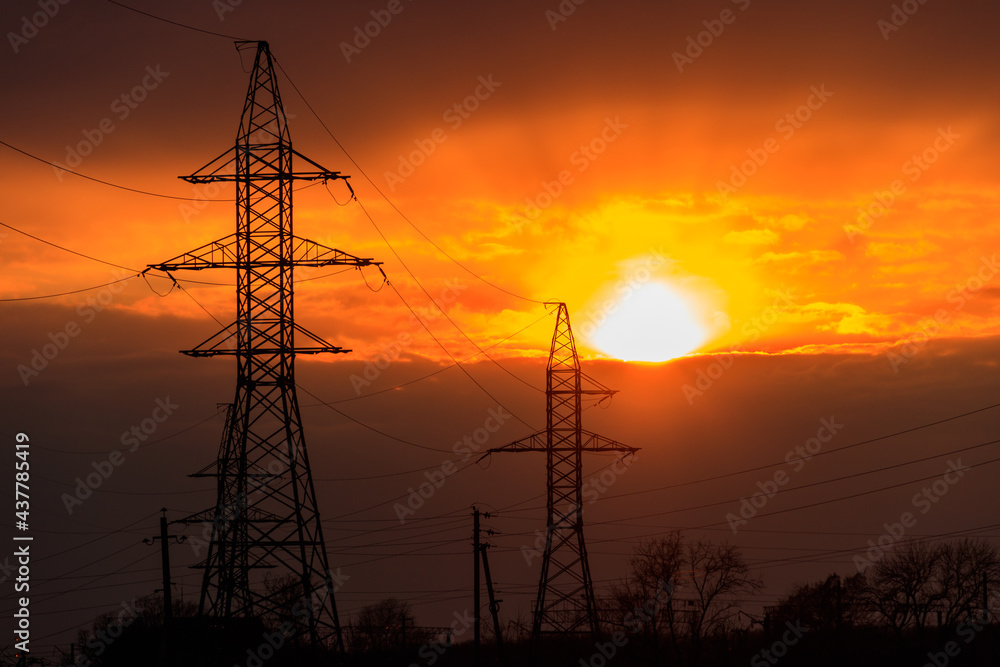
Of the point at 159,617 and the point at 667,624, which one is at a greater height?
the point at 159,617

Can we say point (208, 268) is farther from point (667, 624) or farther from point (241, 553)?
point (667, 624)

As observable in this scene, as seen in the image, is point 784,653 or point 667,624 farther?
point 784,653

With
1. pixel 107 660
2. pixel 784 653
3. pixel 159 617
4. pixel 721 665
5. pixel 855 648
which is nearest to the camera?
pixel 107 660

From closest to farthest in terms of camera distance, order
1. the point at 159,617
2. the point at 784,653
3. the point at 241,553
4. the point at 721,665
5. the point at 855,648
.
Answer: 1. the point at 241,553
2. the point at 721,665
3. the point at 784,653
4. the point at 855,648
5. the point at 159,617

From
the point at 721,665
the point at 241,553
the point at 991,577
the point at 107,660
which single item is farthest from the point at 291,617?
the point at 991,577

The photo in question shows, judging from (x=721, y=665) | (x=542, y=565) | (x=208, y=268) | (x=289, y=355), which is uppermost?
(x=208, y=268)

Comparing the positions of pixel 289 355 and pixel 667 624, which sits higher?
pixel 289 355

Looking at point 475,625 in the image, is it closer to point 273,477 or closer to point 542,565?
point 542,565

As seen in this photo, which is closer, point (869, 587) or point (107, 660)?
point (107, 660)

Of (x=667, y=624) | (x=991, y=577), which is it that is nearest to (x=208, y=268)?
(x=667, y=624)
